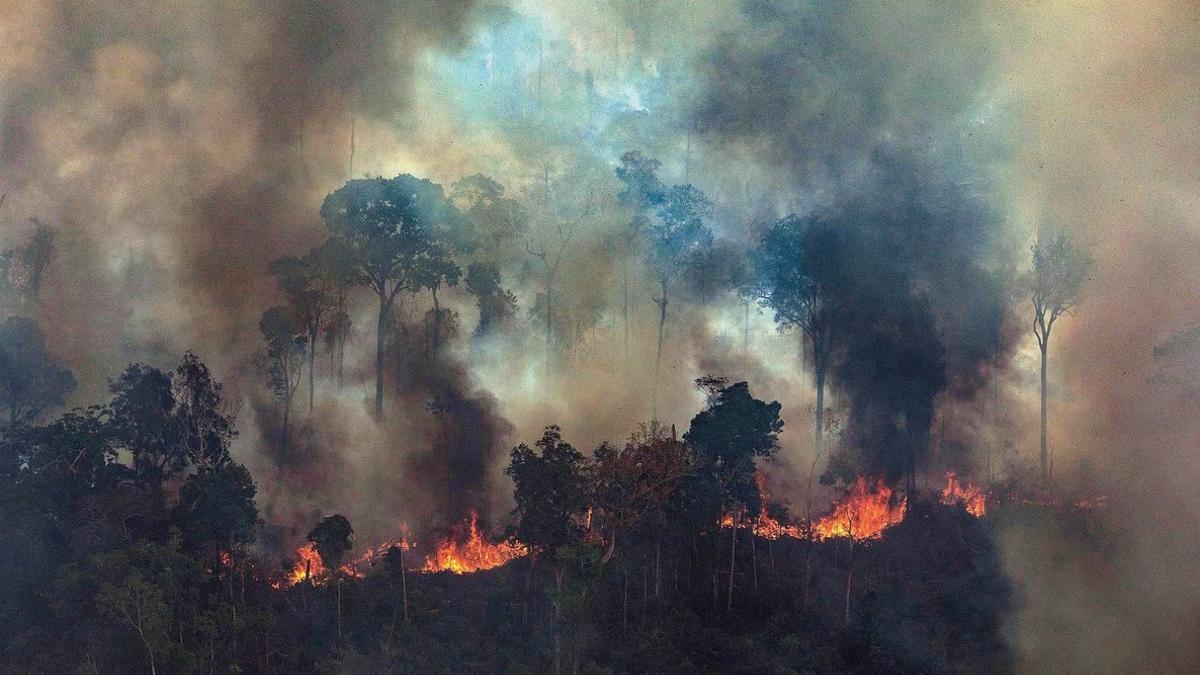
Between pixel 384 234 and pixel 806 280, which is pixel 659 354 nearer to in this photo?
pixel 806 280

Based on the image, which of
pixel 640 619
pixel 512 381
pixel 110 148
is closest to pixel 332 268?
pixel 512 381

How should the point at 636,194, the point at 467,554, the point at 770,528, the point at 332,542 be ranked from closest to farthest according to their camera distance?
1. the point at 332,542
2. the point at 467,554
3. the point at 770,528
4. the point at 636,194

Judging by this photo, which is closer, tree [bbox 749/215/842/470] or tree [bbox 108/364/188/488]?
tree [bbox 108/364/188/488]

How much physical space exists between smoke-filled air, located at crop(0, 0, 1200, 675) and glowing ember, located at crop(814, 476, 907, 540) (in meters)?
0.35

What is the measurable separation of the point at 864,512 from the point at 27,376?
5177 centimetres

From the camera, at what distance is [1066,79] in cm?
8156

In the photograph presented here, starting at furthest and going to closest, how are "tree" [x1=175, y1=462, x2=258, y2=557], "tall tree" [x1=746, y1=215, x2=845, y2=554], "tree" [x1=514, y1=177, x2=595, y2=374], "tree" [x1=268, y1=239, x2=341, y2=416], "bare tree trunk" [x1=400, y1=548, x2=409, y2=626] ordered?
"tree" [x1=514, y1=177, x2=595, y2=374] < "tall tree" [x1=746, y1=215, x2=845, y2=554] < "tree" [x1=268, y1=239, x2=341, y2=416] < "tree" [x1=175, y1=462, x2=258, y2=557] < "bare tree trunk" [x1=400, y1=548, x2=409, y2=626]

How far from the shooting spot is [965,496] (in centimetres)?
7025

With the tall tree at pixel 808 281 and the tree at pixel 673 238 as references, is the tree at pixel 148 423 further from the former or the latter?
the tall tree at pixel 808 281

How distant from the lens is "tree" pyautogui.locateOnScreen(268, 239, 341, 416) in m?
70.4

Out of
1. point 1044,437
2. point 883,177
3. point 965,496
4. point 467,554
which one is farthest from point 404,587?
point 883,177

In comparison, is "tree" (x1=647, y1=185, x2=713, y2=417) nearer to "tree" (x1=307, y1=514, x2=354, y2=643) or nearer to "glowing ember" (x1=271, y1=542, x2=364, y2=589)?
"glowing ember" (x1=271, y1=542, x2=364, y2=589)

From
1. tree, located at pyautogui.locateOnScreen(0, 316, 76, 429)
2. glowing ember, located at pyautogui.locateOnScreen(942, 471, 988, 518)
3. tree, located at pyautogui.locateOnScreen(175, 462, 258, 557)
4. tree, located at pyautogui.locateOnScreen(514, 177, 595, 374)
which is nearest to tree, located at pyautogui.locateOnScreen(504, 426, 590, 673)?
tree, located at pyautogui.locateOnScreen(175, 462, 258, 557)

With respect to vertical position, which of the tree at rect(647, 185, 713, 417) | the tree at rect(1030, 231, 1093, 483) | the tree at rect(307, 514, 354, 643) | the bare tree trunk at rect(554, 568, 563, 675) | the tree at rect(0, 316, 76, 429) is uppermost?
the tree at rect(647, 185, 713, 417)
